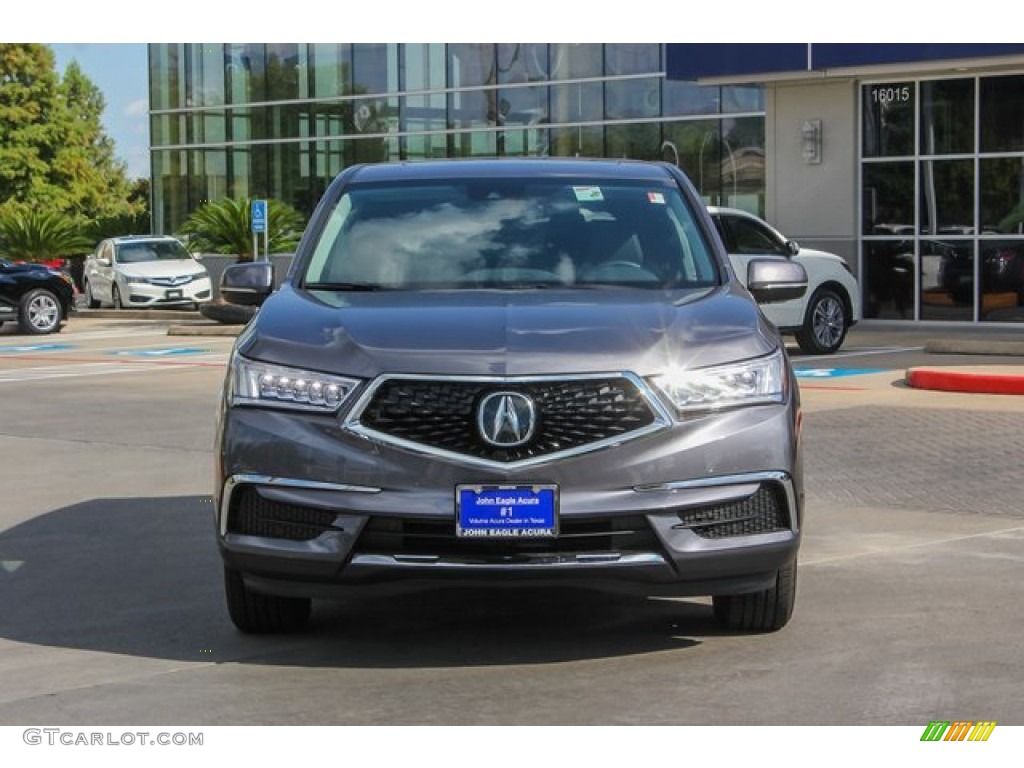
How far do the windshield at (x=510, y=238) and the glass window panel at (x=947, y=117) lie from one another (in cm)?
1925

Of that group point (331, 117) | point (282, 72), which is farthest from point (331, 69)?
point (282, 72)

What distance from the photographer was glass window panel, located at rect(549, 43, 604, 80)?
1598 inches

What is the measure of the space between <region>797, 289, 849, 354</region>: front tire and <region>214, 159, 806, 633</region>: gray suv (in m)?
14.9

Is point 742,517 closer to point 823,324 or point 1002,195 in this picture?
point 823,324

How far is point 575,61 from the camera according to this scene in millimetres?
41094

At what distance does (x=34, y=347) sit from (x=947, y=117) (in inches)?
531

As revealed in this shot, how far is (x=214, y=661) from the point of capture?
6.55 metres

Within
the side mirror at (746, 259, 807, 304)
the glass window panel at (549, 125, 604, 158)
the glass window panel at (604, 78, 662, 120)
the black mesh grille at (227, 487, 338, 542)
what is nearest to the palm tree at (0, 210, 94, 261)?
Result: the glass window panel at (549, 125, 604, 158)

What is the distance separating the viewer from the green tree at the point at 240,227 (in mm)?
37438

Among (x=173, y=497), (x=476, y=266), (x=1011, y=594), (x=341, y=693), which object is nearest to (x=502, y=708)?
(x=341, y=693)

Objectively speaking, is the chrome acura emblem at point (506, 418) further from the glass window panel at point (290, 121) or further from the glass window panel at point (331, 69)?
the glass window panel at point (290, 121)

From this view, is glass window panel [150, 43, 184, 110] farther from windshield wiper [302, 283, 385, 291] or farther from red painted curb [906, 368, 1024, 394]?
windshield wiper [302, 283, 385, 291]

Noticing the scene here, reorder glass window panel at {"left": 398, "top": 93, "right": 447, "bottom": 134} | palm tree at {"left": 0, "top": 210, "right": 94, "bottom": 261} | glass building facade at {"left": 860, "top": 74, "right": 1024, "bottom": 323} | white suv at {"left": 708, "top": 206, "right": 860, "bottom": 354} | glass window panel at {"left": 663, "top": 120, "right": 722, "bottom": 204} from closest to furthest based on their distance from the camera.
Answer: white suv at {"left": 708, "top": 206, "right": 860, "bottom": 354}, glass building facade at {"left": 860, "top": 74, "right": 1024, "bottom": 323}, glass window panel at {"left": 663, "top": 120, "right": 722, "bottom": 204}, palm tree at {"left": 0, "top": 210, "right": 94, "bottom": 261}, glass window panel at {"left": 398, "top": 93, "right": 447, "bottom": 134}

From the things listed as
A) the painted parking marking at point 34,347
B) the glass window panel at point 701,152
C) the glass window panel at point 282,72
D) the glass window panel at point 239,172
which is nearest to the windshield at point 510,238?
the painted parking marking at point 34,347
